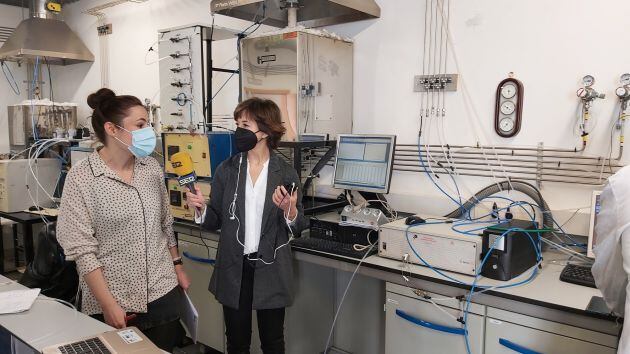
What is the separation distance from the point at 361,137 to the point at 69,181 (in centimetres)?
145

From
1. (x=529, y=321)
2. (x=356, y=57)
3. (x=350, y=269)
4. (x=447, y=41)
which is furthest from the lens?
(x=356, y=57)

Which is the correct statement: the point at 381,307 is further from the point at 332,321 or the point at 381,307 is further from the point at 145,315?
the point at 145,315

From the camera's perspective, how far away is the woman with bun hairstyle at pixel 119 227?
1.65 meters

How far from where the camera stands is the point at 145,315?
5.79 ft

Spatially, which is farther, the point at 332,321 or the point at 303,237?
the point at 332,321

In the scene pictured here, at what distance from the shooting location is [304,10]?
9.51 ft

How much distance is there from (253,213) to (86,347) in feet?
2.76

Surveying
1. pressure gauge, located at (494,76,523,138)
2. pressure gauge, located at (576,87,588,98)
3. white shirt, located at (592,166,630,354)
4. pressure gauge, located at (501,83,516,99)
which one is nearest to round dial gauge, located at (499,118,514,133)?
pressure gauge, located at (494,76,523,138)

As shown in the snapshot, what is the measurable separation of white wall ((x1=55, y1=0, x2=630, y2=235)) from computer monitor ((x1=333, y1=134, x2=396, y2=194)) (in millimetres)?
376

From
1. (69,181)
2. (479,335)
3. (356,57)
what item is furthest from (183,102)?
(479,335)

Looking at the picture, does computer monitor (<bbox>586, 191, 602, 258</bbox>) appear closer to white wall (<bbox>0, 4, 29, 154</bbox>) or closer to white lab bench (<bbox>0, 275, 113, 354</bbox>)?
white lab bench (<bbox>0, 275, 113, 354</bbox>)

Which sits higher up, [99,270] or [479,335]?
[99,270]

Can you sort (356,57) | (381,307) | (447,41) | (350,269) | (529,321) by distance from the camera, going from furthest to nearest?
(356,57) → (381,307) → (447,41) → (350,269) → (529,321)

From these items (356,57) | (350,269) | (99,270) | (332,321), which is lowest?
(332,321)
